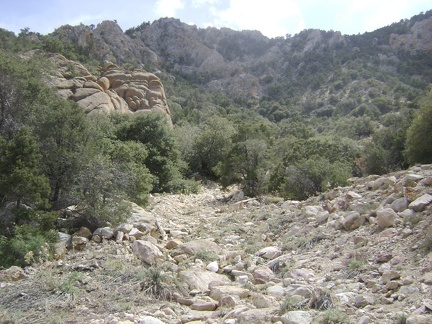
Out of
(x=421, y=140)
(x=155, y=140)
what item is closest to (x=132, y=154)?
(x=155, y=140)

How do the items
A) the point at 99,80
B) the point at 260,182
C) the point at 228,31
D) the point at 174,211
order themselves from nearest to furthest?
the point at 174,211
the point at 260,182
the point at 99,80
the point at 228,31

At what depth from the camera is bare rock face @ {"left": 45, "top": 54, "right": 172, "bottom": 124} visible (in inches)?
1132

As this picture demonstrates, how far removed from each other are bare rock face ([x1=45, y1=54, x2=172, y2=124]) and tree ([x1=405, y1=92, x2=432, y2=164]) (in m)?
20.5

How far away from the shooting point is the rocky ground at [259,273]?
5.26 meters

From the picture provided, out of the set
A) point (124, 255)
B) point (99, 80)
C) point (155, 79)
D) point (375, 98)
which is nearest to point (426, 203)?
point (124, 255)

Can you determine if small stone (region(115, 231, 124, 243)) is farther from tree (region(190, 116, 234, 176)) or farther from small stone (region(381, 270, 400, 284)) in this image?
tree (region(190, 116, 234, 176))

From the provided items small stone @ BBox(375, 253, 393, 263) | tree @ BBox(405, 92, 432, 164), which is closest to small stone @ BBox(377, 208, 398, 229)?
small stone @ BBox(375, 253, 393, 263)

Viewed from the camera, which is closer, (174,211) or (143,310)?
(143,310)

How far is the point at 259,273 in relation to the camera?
7.25m

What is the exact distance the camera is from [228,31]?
382 feet

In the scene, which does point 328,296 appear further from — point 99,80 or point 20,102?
point 99,80

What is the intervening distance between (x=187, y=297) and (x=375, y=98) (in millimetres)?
60035

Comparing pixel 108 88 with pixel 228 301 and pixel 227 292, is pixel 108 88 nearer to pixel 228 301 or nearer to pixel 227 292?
pixel 227 292

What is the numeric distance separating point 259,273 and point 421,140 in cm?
1532
